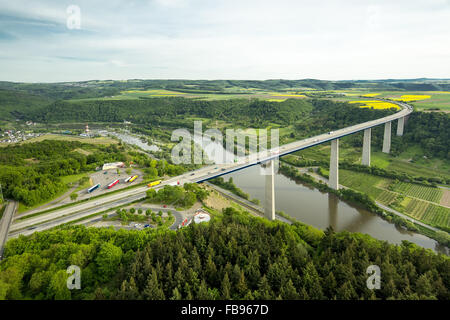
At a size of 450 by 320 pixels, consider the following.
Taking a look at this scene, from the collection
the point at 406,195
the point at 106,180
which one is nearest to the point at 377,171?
the point at 406,195

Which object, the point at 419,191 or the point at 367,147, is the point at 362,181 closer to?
the point at 419,191

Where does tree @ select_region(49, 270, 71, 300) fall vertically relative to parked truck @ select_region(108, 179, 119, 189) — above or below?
below

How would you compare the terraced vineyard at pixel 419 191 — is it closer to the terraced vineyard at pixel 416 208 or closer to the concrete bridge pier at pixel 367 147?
the terraced vineyard at pixel 416 208

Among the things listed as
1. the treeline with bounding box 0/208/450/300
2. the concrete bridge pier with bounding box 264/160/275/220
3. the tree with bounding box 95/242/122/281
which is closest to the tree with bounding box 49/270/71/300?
the treeline with bounding box 0/208/450/300

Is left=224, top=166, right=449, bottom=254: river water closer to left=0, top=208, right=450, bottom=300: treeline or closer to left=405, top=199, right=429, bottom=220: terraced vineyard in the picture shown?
left=405, top=199, right=429, bottom=220: terraced vineyard
